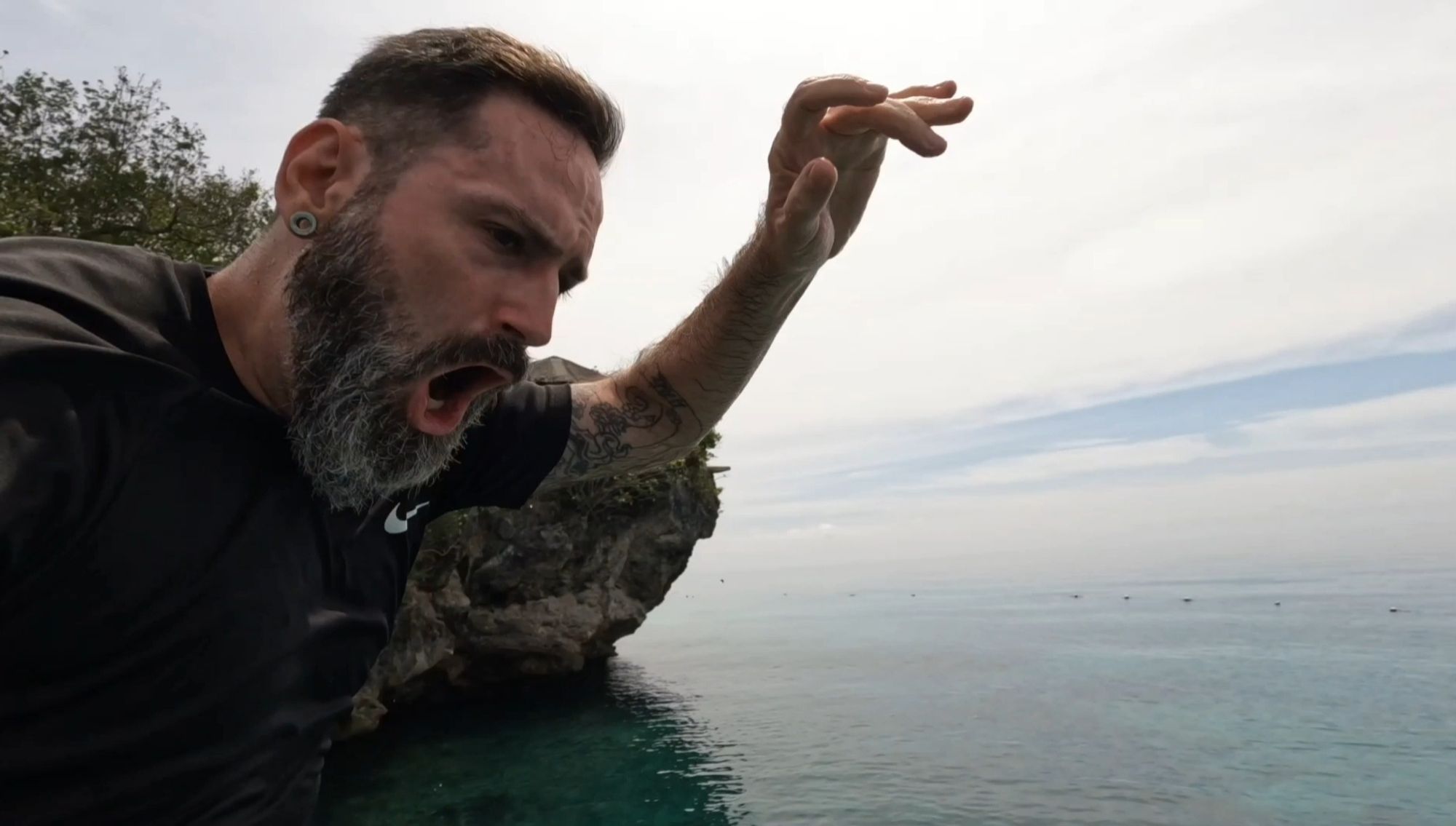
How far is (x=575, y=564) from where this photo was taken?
97.6 feet

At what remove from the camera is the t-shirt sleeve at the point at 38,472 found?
1451 mm

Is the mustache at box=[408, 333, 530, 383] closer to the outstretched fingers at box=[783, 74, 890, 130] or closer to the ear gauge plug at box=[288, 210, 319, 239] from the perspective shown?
the ear gauge plug at box=[288, 210, 319, 239]

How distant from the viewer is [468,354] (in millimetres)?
2385

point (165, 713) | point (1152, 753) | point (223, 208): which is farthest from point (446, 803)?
point (1152, 753)

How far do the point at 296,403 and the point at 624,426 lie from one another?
157 cm

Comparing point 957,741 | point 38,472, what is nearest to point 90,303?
point 38,472

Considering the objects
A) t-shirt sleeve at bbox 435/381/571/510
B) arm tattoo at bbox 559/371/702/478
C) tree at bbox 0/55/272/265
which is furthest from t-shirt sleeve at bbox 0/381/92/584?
tree at bbox 0/55/272/265

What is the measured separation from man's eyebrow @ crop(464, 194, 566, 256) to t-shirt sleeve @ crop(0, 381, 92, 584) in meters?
1.14

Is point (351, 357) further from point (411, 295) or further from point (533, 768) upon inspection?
point (533, 768)

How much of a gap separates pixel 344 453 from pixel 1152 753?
3342 cm

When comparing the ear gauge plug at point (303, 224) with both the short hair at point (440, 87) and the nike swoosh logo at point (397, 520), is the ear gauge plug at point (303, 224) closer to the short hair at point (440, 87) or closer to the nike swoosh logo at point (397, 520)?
the short hair at point (440, 87)

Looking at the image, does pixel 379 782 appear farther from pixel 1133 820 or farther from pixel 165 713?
pixel 165 713

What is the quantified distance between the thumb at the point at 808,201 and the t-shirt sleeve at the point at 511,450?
1.35 m

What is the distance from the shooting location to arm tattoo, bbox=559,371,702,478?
351 cm
